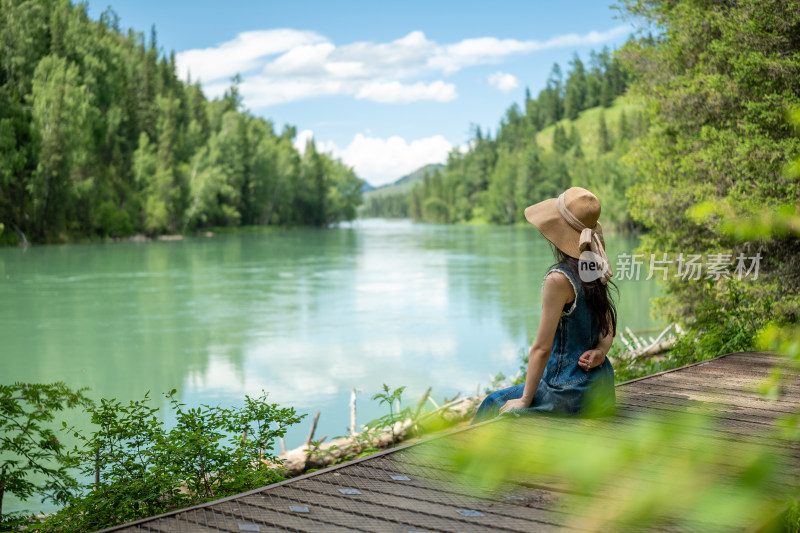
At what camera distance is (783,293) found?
11875 mm

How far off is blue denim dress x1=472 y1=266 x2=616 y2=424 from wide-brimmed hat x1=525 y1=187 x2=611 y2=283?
0.17 metres

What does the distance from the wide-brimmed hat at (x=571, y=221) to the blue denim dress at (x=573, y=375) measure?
0.17 metres

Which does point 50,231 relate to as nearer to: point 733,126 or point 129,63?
point 129,63

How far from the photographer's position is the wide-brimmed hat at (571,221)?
14.7ft

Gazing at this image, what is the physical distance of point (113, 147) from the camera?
7112 centimetres

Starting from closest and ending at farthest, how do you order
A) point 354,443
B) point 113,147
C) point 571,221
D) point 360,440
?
point 571,221 → point 360,440 → point 354,443 → point 113,147

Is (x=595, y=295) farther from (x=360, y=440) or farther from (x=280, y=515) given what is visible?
(x=360, y=440)

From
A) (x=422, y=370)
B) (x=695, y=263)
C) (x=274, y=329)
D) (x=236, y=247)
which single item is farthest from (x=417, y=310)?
(x=236, y=247)

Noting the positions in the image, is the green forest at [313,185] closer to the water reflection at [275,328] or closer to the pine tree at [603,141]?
the pine tree at [603,141]

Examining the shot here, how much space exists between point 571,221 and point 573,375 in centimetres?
99

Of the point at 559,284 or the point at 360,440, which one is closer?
the point at 559,284

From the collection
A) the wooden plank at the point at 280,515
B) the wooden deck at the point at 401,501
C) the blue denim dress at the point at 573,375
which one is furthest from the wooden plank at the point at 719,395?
the wooden plank at the point at 280,515

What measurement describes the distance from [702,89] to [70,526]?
39.5 ft

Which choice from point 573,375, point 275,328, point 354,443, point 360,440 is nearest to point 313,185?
point 275,328
